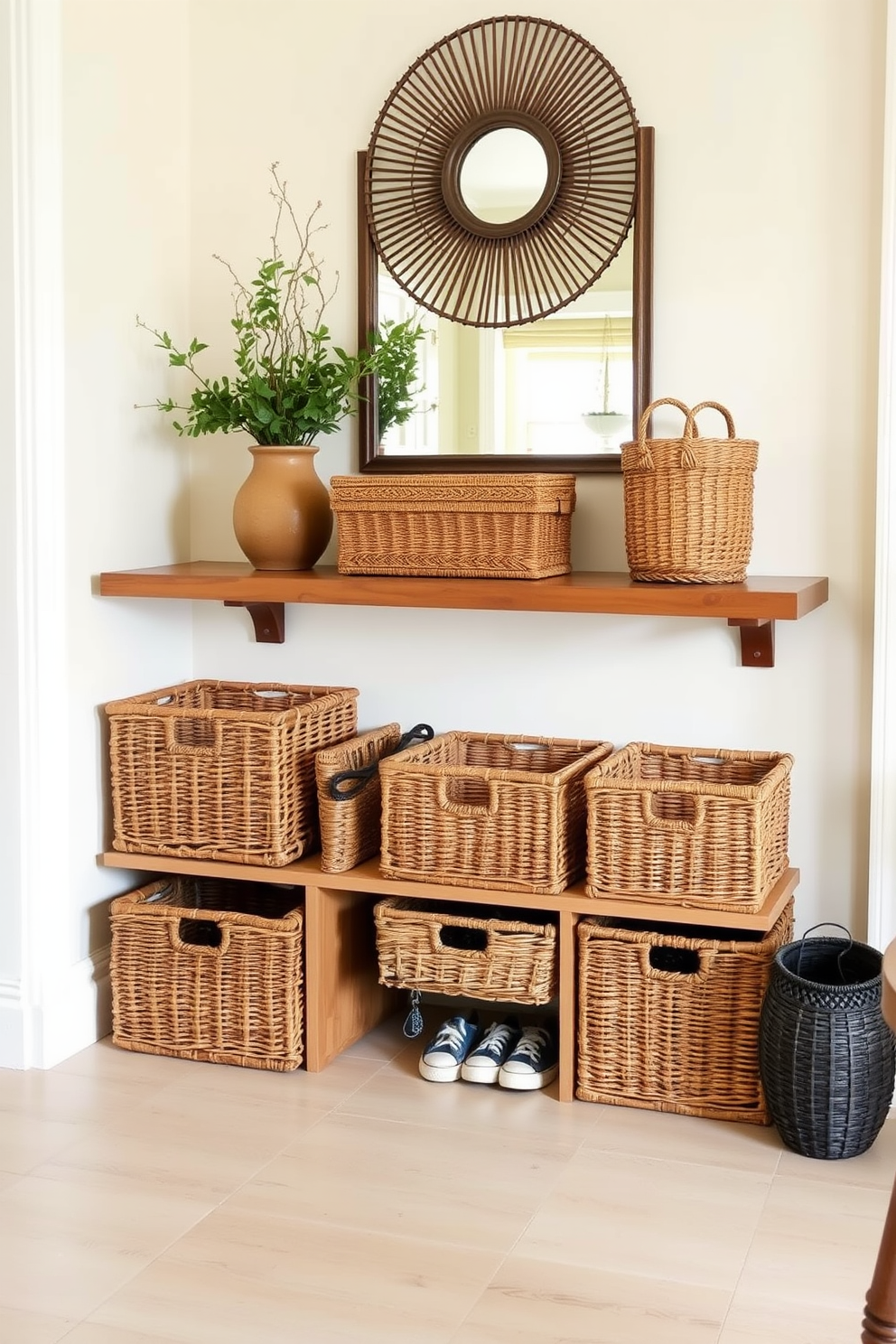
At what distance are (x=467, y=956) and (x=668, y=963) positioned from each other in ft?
1.31

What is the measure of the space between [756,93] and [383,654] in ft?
4.33

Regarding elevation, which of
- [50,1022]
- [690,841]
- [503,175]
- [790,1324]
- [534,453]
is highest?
[503,175]

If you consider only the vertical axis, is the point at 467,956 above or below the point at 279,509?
below

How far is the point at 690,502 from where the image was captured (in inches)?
97.0

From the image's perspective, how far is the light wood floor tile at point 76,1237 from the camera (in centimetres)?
197

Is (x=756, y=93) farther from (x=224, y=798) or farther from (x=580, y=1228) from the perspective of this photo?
(x=580, y=1228)

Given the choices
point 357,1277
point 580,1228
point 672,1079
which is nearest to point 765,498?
point 672,1079

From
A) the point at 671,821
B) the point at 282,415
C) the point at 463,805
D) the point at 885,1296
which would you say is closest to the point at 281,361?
the point at 282,415

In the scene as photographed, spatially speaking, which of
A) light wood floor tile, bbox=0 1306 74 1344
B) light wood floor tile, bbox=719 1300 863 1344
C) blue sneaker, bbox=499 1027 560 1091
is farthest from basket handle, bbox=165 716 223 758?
light wood floor tile, bbox=719 1300 863 1344

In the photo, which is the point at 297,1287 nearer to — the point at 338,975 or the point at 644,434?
the point at 338,975

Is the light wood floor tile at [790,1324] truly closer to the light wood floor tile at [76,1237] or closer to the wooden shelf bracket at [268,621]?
the light wood floor tile at [76,1237]

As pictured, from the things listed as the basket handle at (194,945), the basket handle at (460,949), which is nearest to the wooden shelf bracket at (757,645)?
the basket handle at (460,949)

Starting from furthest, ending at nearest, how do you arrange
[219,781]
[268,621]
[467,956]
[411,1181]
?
[268,621], [219,781], [467,956], [411,1181]

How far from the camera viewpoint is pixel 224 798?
2.77m
